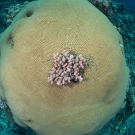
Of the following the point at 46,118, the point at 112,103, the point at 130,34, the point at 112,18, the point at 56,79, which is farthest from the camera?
the point at 130,34

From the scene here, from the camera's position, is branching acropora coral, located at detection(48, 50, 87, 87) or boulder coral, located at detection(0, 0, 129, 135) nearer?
branching acropora coral, located at detection(48, 50, 87, 87)

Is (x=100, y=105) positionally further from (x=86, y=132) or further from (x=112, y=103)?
(x=86, y=132)

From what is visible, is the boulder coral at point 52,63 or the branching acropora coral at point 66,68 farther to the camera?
the boulder coral at point 52,63

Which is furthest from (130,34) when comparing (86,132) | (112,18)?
(86,132)
